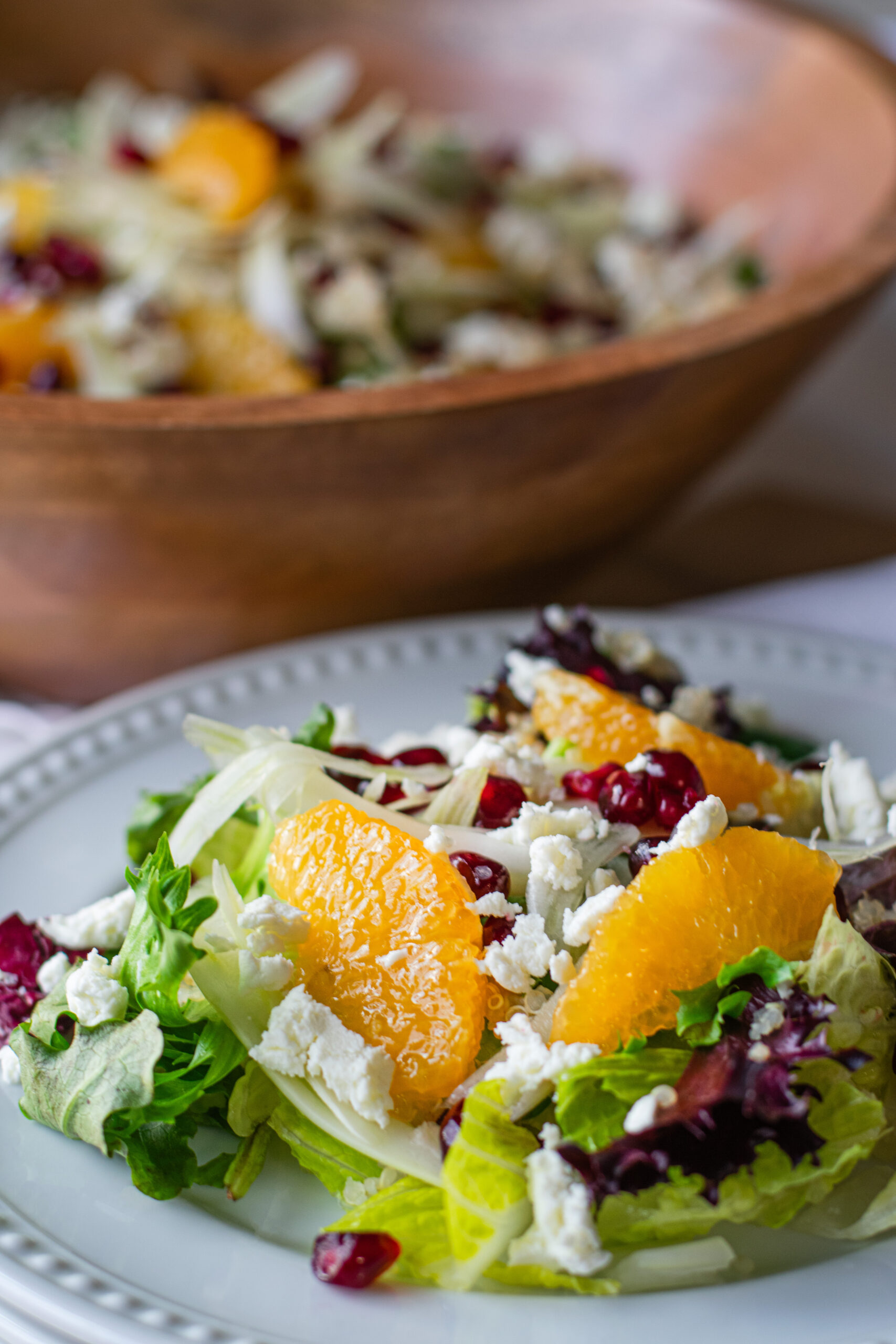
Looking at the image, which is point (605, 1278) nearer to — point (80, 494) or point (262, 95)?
point (80, 494)

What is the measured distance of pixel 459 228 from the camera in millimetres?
2920

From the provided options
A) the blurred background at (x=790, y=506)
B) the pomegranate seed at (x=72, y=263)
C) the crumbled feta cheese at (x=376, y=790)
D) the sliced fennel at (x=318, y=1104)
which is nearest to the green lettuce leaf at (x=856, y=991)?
the sliced fennel at (x=318, y=1104)

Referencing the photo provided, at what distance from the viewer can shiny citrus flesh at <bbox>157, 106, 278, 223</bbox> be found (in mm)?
2652

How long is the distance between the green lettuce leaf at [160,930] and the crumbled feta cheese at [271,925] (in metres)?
0.04

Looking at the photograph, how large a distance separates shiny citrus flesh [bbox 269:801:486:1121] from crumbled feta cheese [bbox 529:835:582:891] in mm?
76

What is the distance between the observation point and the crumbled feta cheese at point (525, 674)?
5.64 ft

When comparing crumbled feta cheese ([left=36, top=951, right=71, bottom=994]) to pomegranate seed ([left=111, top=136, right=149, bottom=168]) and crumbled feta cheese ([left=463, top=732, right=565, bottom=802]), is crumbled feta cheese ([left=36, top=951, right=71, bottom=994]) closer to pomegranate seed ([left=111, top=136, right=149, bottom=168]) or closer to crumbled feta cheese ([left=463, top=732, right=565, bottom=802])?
crumbled feta cheese ([left=463, top=732, right=565, bottom=802])

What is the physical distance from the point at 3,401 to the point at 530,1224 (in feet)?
4.23

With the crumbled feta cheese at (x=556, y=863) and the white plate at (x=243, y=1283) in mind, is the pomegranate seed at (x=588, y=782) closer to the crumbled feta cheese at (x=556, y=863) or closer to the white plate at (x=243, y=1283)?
the crumbled feta cheese at (x=556, y=863)

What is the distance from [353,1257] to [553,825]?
45 cm

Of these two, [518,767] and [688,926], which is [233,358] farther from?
[688,926]

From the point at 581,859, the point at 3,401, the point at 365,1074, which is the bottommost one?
the point at 365,1074

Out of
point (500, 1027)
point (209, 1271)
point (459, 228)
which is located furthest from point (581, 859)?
point (459, 228)

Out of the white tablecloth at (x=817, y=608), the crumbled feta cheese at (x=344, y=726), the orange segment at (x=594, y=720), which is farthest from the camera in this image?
the white tablecloth at (x=817, y=608)
